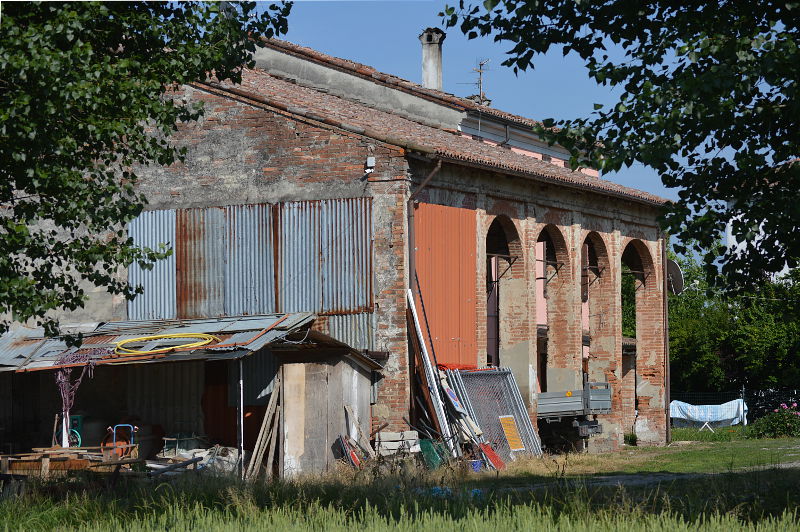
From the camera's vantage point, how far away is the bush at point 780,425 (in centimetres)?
2986

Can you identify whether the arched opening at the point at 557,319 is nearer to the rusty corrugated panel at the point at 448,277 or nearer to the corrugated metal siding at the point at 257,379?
the rusty corrugated panel at the point at 448,277

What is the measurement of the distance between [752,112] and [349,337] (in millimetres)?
10896

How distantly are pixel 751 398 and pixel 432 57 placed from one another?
617 inches

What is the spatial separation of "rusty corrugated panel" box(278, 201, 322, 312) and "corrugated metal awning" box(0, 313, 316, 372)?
14.1 inches

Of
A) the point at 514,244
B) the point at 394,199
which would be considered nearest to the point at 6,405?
the point at 394,199

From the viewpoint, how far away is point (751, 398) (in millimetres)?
36906

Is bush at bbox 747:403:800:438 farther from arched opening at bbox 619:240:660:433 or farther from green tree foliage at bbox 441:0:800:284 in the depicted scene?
green tree foliage at bbox 441:0:800:284

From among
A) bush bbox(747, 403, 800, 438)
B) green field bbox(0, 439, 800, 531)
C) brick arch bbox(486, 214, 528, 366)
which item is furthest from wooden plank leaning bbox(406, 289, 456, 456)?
Result: bush bbox(747, 403, 800, 438)

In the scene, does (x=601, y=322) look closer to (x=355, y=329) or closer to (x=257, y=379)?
(x=355, y=329)

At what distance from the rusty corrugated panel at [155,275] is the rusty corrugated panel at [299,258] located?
92.9 inches

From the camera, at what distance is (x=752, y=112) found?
1022 centimetres

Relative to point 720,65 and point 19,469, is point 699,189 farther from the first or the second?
point 19,469

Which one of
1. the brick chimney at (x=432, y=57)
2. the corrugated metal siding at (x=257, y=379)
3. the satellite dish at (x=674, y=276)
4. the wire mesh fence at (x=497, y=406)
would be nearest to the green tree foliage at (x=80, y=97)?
the corrugated metal siding at (x=257, y=379)

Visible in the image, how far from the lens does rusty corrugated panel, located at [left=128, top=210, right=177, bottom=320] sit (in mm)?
21406
